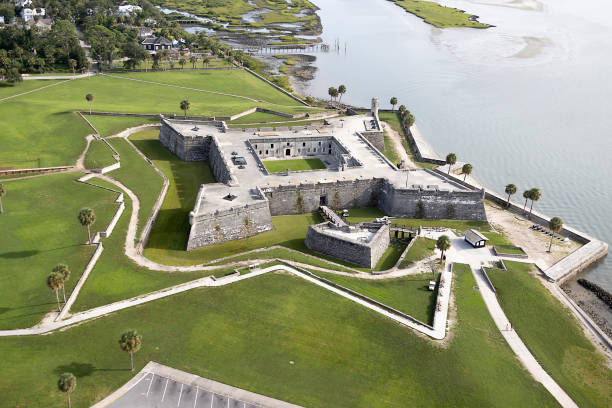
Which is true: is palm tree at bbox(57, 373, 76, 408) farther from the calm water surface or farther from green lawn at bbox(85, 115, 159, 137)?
green lawn at bbox(85, 115, 159, 137)

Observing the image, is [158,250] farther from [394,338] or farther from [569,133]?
[569,133]

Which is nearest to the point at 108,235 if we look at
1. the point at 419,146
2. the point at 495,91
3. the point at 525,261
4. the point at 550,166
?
the point at 525,261

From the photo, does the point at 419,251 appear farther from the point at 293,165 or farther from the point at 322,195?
the point at 293,165

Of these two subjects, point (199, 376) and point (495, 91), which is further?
point (495, 91)

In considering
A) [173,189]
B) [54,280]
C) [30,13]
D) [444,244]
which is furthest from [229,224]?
[30,13]

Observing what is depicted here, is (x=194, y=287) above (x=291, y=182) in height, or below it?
below

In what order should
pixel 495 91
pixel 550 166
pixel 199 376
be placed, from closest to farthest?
1. pixel 199 376
2. pixel 550 166
3. pixel 495 91
